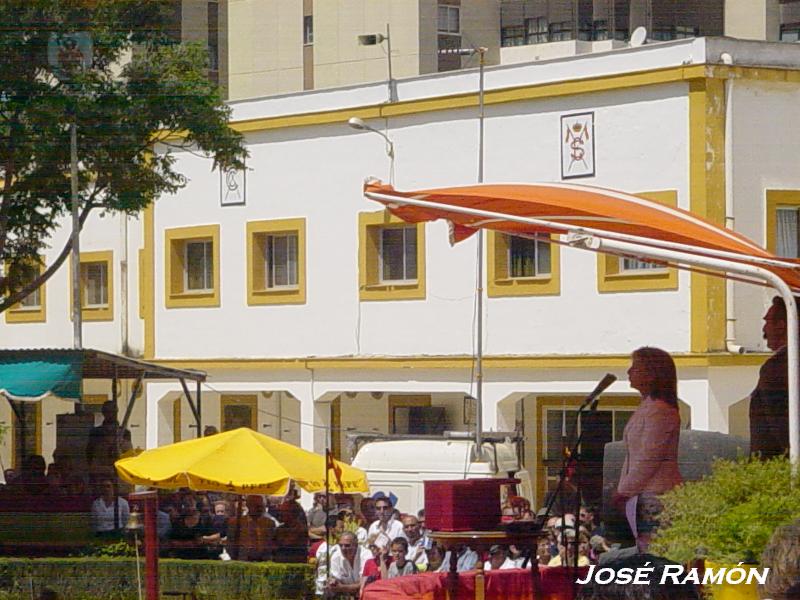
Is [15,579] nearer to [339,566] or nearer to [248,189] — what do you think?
[339,566]

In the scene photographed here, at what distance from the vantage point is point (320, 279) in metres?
7.21

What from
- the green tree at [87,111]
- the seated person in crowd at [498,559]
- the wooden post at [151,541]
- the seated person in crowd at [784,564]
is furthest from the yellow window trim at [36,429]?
the seated person in crowd at [784,564]

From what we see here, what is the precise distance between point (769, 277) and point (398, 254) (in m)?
5.25

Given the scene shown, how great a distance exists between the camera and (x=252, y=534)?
12.9ft

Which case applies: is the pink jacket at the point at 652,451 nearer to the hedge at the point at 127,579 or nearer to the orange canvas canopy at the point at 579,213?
the orange canvas canopy at the point at 579,213

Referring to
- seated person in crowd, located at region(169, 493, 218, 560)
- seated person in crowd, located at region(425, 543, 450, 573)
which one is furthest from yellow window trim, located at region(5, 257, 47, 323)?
seated person in crowd, located at region(425, 543, 450, 573)

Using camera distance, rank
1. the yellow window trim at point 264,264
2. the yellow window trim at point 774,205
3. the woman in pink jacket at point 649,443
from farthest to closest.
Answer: the yellow window trim at point 264,264
the yellow window trim at point 774,205
the woman in pink jacket at point 649,443

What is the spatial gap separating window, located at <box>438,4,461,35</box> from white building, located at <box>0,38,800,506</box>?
2.70m

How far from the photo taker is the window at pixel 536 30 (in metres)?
11.9

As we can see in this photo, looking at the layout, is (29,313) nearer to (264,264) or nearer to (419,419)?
(264,264)

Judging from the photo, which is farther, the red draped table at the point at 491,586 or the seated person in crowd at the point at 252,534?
Answer: the seated person in crowd at the point at 252,534

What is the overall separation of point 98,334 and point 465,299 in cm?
205

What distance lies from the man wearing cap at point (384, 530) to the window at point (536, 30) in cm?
768

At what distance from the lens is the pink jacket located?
79.3 inches
